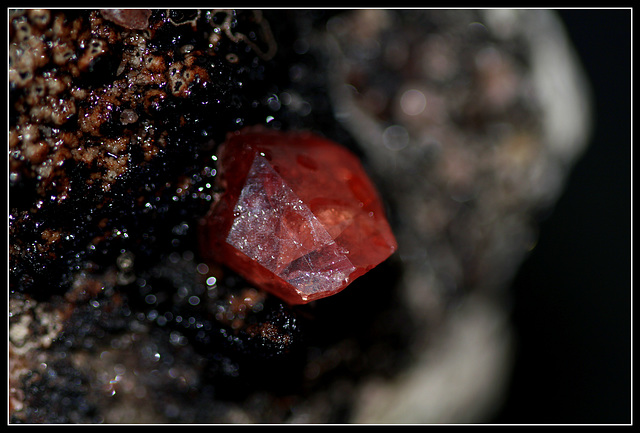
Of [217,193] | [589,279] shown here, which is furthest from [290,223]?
[589,279]

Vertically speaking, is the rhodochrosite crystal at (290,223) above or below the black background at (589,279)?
above

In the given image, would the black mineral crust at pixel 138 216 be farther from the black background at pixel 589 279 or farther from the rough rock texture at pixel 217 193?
the black background at pixel 589 279

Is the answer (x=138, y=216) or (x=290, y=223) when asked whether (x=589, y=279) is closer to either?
(x=290, y=223)

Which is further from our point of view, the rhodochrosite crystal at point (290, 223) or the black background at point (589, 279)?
the black background at point (589, 279)

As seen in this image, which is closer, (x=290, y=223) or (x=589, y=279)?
(x=290, y=223)

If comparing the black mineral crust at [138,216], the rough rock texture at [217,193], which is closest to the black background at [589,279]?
the rough rock texture at [217,193]

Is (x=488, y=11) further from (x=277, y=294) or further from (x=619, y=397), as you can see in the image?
(x=619, y=397)
